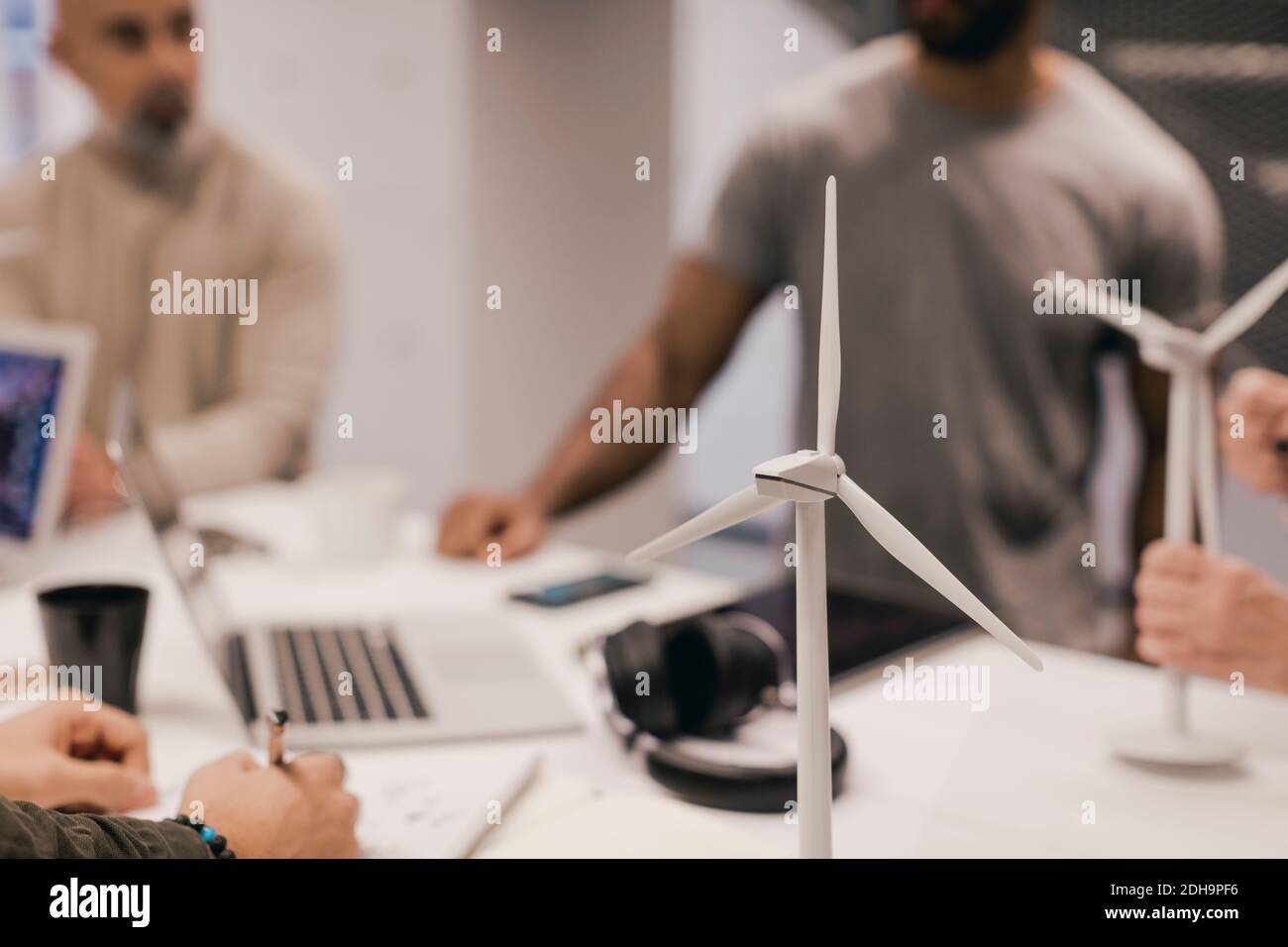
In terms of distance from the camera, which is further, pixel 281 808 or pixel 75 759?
pixel 75 759

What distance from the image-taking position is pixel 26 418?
1.75 metres

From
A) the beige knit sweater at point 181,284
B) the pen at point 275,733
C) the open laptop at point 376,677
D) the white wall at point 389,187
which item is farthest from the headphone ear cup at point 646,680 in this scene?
the white wall at point 389,187

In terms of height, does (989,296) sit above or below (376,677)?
above

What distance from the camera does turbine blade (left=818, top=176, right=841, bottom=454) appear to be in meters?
0.73

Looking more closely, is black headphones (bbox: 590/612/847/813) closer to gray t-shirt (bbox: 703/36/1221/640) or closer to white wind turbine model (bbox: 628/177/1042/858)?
white wind turbine model (bbox: 628/177/1042/858)

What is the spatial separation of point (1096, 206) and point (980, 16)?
0.45m


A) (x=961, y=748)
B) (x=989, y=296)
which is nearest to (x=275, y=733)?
(x=961, y=748)

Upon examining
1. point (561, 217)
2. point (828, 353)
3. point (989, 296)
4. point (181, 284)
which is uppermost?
point (561, 217)

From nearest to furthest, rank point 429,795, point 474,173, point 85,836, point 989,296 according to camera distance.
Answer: point 85,836 < point 429,795 < point 989,296 < point 474,173

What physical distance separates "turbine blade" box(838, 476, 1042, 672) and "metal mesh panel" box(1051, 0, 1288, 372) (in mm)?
2329

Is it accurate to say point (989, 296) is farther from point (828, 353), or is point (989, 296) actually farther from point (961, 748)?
point (828, 353)

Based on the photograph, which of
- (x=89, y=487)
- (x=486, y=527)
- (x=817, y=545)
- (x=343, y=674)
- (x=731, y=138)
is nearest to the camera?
(x=817, y=545)
